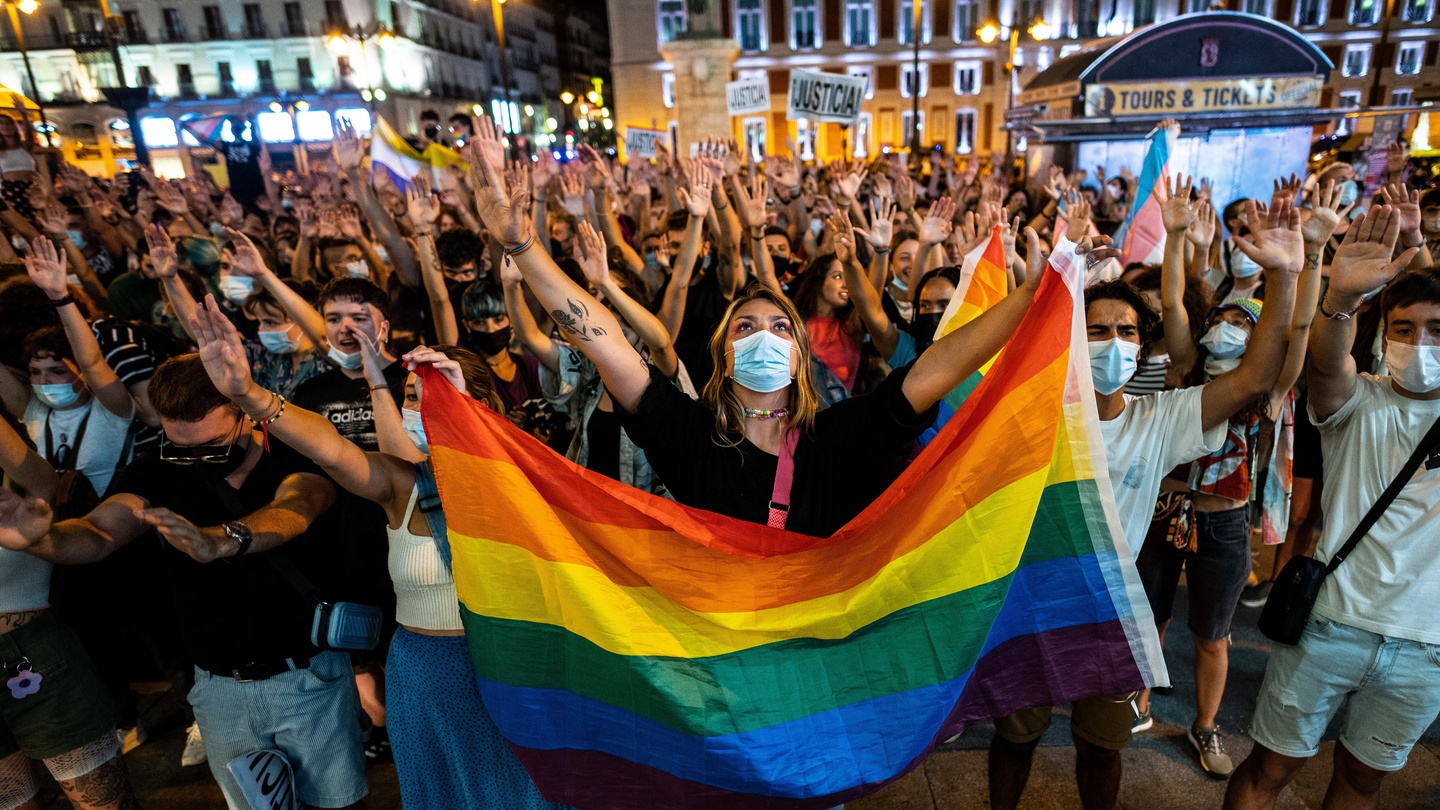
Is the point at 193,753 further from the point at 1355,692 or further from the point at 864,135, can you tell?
the point at 864,135

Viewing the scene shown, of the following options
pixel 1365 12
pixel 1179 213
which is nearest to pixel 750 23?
pixel 1365 12

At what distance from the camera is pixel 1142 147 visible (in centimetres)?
1242

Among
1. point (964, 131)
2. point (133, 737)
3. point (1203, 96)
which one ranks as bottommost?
point (133, 737)

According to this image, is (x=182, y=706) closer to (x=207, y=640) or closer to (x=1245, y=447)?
(x=207, y=640)

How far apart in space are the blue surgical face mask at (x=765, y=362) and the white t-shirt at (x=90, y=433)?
9.42 feet

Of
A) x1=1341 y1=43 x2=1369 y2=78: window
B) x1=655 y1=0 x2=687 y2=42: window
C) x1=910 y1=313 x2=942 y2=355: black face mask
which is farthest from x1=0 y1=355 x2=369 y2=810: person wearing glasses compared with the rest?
x1=1341 y1=43 x2=1369 y2=78: window

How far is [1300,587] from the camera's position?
2590 mm

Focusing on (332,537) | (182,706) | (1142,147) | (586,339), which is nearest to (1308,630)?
(586,339)

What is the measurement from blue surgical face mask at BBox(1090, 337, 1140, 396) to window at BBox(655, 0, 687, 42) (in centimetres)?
4572

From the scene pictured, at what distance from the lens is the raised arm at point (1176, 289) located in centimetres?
354

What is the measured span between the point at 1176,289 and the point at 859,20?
164 ft

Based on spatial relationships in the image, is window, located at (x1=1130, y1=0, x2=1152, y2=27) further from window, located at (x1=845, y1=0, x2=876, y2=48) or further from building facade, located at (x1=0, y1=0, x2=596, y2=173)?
building facade, located at (x1=0, y1=0, x2=596, y2=173)

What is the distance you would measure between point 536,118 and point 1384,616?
7644 cm

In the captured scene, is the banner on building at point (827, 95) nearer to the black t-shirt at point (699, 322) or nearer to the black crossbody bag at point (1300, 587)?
the black t-shirt at point (699, 322)
